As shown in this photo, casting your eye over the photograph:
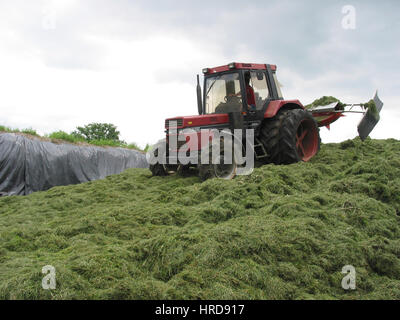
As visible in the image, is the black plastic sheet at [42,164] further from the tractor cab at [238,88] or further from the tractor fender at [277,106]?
the tractor fender at [277,106]

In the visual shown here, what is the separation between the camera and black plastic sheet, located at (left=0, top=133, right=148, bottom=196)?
364 inches

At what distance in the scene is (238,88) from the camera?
24.2 feet

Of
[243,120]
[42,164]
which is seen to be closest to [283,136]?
[243,120]

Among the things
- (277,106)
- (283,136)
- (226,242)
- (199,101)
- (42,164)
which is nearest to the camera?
(226,242)

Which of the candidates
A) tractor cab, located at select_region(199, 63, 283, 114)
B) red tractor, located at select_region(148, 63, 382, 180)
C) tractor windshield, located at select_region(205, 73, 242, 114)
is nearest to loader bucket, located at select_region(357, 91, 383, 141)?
red tractor, located at select_region(148, 63, 382, 180)

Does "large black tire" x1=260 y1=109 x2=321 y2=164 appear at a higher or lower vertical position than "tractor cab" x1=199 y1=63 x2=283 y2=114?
lower

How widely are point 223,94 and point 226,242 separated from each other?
15.2 ft

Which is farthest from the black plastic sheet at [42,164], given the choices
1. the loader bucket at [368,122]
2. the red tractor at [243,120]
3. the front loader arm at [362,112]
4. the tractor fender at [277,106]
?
the loader bucket at [368,122]

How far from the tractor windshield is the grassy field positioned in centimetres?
182

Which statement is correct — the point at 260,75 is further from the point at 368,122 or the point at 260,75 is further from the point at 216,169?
the point at 368,122

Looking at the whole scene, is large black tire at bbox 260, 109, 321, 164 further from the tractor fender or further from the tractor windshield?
the tractor windshield

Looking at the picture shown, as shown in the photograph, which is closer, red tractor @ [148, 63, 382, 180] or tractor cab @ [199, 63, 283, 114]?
red tractor @ [148, 63, 382, 180]

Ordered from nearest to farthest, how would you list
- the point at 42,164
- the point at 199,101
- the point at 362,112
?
the point at 199,101, the point at 362,112, the point at 42,164
